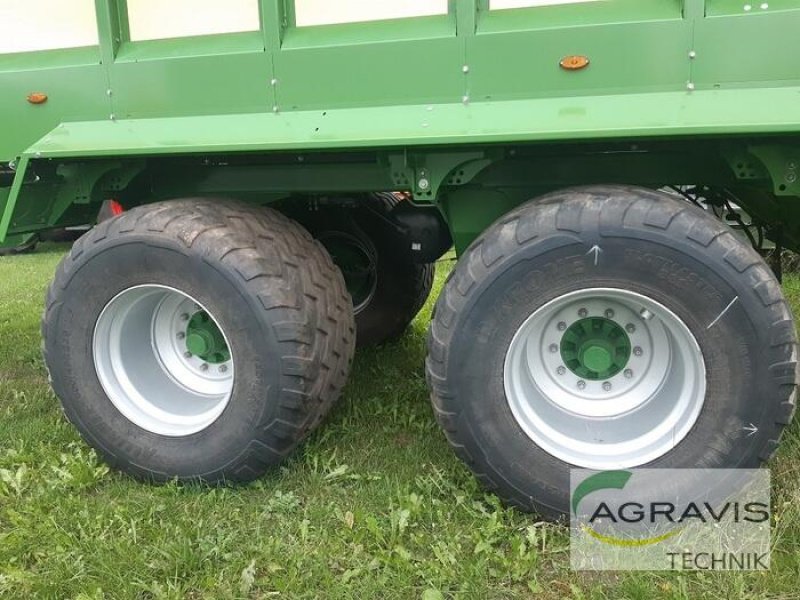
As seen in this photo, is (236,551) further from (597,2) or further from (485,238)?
(597,2)

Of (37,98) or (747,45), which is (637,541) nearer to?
(747,45)

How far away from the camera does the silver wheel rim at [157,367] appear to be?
294cm

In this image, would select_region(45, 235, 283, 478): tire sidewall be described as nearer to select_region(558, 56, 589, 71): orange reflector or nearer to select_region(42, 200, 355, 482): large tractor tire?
select_region(42, 200, 355, 482): large tractor tire

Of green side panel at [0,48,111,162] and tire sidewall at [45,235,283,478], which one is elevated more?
green side panel at [0,48,111,162]

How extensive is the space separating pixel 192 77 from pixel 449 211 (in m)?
1.20

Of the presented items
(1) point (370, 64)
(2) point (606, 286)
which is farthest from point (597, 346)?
(1) point (370, 64)

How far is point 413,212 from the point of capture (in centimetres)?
374

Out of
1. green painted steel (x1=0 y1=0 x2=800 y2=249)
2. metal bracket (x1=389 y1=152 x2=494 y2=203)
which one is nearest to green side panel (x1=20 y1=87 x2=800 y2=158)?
green painted steel (x1=0 y1=0 x2=800 y2=249)

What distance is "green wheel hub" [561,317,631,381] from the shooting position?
2652 mm

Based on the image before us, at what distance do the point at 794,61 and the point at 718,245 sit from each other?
687mm

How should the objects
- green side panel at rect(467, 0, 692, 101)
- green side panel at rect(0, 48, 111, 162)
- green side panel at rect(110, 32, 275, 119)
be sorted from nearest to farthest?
green side panel at rect(467, 0, 692, 101) < green side panel at rect(110, 32, 275, 119) < green side panel at rect(0, 48, 111, 162)

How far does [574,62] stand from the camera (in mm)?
2475

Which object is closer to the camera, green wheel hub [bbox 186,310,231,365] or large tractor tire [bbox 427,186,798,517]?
large tractor tire [bbox 427,186,798,517]

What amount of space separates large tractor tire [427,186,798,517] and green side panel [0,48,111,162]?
1.78 metres
